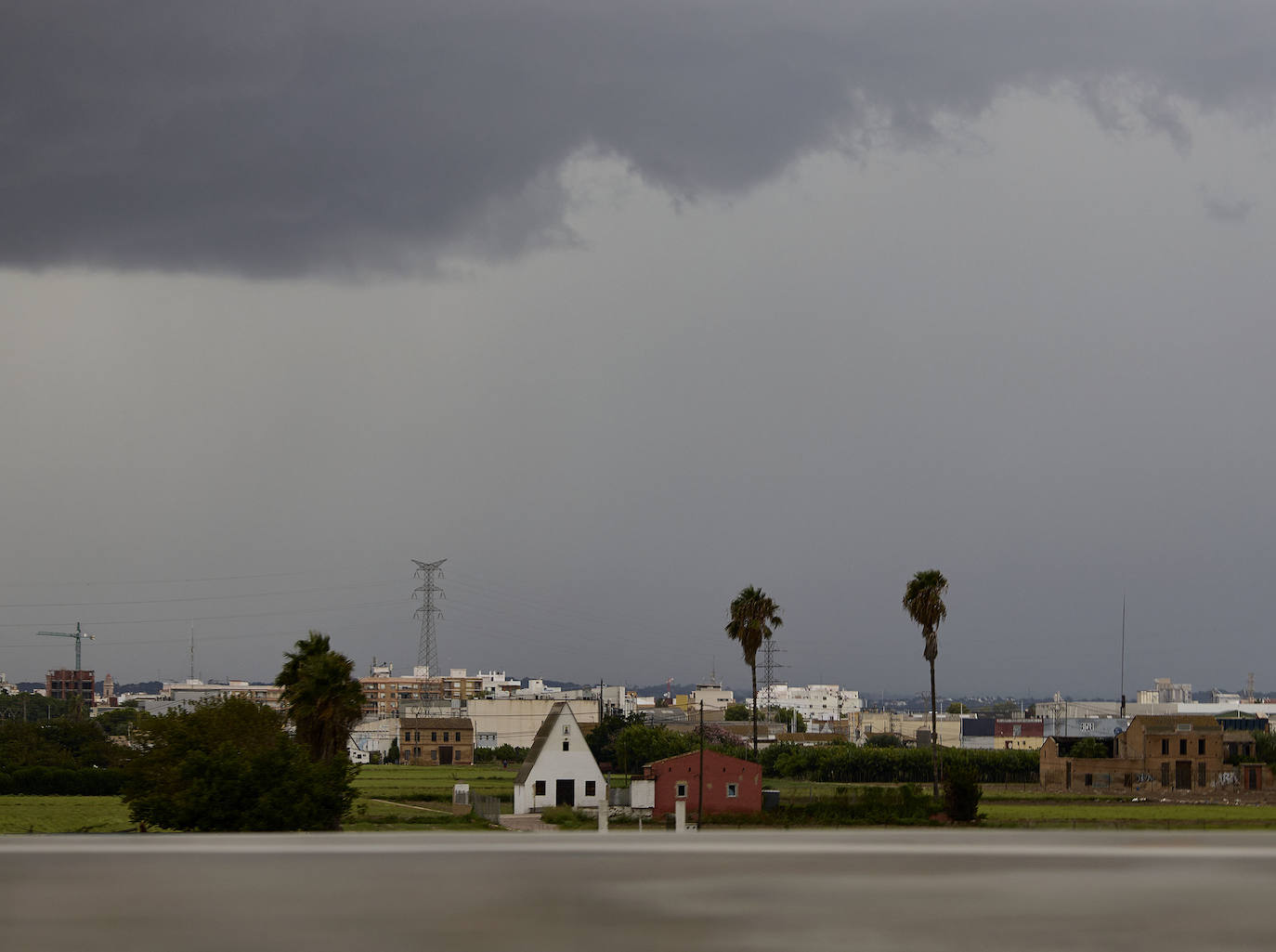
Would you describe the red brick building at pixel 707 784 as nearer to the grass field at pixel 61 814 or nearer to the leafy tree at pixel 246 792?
the grass field at pixel 61 814

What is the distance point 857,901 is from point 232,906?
124 cm

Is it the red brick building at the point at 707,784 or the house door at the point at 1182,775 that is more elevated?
the red brick building at the point at 707,784

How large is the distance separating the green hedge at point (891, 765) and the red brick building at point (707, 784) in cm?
3281

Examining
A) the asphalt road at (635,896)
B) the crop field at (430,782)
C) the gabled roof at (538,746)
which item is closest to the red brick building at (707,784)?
the gabled roof at (538,746)

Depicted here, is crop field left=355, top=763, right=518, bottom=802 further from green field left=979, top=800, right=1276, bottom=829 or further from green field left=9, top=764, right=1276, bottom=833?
green field left=979, top=800, right=1276, bottom=829

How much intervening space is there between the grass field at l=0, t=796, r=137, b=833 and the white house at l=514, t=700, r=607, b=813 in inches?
642

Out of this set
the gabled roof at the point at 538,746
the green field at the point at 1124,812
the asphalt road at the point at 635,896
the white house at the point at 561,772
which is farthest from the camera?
the gabled roof at the point at 538,746

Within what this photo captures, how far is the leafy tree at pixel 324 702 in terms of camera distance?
132 ft

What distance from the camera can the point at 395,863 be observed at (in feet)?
9.29

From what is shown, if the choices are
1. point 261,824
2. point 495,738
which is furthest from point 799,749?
point 261,824

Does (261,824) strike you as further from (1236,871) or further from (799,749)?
(799,749)

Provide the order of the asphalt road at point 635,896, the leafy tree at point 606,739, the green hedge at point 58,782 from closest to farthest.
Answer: the asphalt road at point 635,896 → the green hedge at point 58,782 → the leafy tree at point 606,739

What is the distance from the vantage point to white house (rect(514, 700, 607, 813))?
191 feet

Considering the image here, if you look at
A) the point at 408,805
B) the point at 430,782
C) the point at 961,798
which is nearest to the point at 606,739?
the point at 430,782
